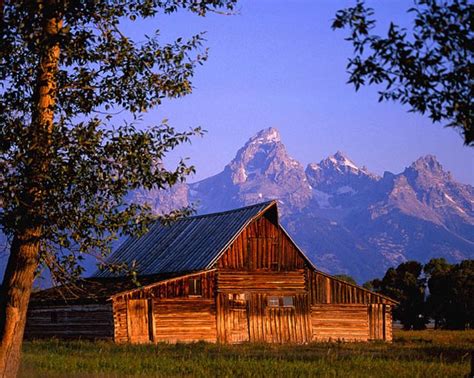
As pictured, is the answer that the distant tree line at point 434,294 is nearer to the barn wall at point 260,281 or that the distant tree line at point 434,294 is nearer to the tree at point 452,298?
the tree at point 452,298

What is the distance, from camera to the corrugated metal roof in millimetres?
51625

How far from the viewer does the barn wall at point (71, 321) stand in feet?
157

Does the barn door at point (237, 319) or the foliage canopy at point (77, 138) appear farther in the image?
the barn door at point (237, 319)

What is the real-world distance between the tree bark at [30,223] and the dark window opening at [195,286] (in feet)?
105

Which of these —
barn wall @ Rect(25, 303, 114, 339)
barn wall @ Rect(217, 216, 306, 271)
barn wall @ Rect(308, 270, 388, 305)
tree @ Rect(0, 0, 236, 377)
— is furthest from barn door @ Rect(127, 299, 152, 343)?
tree @ Rect(0, 0, 236, 377)

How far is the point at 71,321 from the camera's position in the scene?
51.2 metres

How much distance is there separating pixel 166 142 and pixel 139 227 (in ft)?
5.87

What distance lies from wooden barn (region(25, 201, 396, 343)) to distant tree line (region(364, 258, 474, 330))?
2930cm

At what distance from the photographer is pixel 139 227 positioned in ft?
61.2

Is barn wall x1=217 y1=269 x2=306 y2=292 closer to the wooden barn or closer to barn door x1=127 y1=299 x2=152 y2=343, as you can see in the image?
the wooden barn

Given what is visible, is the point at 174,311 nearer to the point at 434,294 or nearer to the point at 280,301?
the point at 280,301

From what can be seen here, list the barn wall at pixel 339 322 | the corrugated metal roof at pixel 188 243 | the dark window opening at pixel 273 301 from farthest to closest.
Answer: the barn wall at pixel 339 322
the dark window opening at pixel 273 301
the corrugated metal roof at pixel 188 243

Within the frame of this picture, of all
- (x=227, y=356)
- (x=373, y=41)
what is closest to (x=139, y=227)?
(x=373, y=41)

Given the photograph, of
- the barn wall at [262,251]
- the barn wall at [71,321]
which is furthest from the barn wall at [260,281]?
the barn wall at [71,321]
